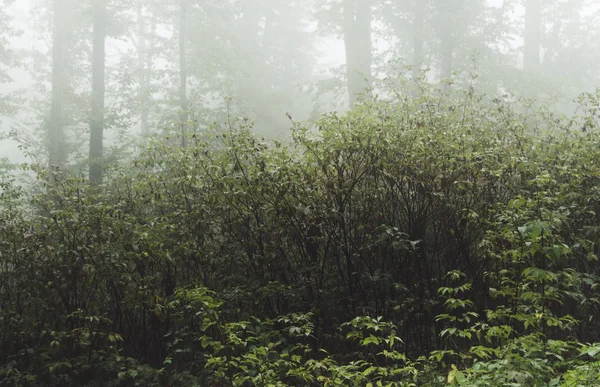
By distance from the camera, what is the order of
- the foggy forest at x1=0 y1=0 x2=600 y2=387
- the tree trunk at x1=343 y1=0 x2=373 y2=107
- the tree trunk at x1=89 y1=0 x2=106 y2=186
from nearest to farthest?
1. the foggy forest at x1=0 y1=0 x2=600 y2=387
2. the tree trunk at x1=89 y1=0 x2=106 y2=186
3. the tree trunk at x1=343 y1=0 x2=373 y2=107

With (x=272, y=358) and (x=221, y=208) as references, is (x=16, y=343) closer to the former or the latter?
(x=221, y=208)

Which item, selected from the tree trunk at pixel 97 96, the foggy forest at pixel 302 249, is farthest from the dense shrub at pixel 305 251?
the tree trunk at pixel 97 96

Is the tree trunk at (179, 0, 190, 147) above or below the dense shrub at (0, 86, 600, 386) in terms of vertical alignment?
above

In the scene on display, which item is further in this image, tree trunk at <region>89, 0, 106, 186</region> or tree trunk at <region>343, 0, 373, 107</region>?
tree trunk at <region>343, 0, 373, 107</region>

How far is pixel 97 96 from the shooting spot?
18.4 metres

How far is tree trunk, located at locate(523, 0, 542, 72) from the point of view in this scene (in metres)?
25.2

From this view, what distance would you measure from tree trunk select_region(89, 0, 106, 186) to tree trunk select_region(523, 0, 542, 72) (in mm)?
19578

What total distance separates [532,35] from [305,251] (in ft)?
79.0

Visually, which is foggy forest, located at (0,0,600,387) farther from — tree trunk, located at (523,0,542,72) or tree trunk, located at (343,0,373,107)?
tree trunk, located at (523,0,542,72)

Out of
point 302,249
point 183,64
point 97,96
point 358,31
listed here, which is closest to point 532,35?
point 358,31

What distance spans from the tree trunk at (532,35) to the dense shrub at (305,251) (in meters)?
20.9

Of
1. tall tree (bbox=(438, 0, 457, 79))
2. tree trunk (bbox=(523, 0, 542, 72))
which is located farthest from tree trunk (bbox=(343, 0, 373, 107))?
tree trunk (bbox=(523, 0, 542, 72))

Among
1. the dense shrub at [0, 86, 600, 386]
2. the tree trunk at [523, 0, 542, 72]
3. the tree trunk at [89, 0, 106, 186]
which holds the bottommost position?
the dense shrub at [0, 86, 600, 386]

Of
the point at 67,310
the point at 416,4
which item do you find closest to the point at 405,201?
the point at 67,310
